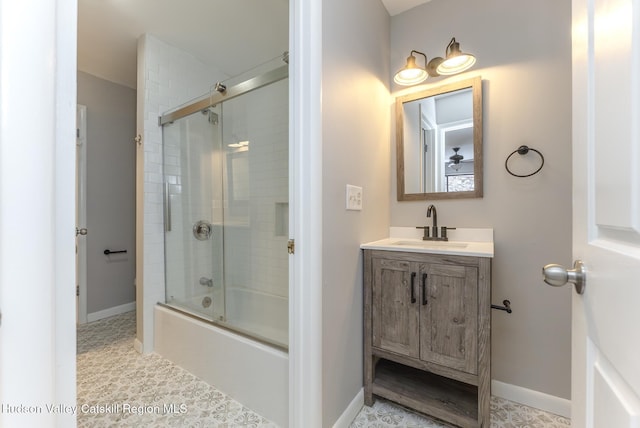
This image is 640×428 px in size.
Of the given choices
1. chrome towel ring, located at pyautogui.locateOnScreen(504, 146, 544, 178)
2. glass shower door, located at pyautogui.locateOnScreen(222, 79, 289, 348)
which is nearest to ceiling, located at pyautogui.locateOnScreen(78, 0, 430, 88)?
glass shower door, located at pyautogui.locateOnScreen(222, 79, 289, 348)

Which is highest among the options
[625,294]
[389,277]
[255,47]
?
[255,47]

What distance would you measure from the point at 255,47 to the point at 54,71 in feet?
7.09

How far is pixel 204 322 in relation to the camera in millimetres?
1728

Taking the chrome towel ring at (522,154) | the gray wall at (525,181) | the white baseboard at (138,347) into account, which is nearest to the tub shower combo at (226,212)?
the white baseboard at (138,347)

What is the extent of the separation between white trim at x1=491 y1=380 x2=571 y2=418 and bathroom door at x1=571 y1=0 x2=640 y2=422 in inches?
46.8

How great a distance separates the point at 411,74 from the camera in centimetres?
167

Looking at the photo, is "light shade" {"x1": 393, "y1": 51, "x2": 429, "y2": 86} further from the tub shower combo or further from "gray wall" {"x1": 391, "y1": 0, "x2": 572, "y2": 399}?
the tub shower combo

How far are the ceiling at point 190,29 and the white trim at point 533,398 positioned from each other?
8.16 ft

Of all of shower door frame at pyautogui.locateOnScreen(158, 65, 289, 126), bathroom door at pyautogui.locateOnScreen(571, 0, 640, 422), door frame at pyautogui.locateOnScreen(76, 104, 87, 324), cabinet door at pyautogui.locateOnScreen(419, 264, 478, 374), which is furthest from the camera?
door frame at pyautogui.locateOnScreen(76, 104, 87, 324)

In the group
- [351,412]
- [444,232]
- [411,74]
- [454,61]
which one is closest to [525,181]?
[444,232]

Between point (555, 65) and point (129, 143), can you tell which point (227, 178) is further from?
point (555, 65)

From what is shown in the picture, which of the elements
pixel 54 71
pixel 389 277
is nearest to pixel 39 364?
pixel 54 71

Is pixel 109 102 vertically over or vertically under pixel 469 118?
over

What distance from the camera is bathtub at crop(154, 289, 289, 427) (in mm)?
1327
